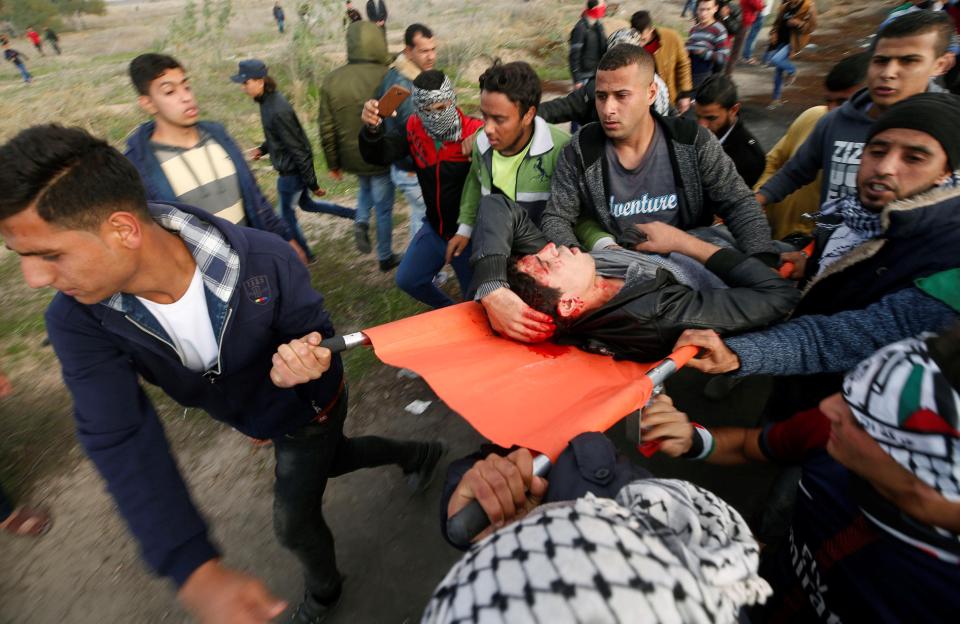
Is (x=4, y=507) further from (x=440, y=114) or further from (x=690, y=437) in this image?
(x=690, y=437)

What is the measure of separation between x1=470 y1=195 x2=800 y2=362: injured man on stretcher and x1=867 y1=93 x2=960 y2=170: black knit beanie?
29.8 inches

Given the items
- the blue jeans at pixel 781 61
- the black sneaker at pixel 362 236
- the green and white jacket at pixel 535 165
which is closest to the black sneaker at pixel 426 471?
the green and white jacket at pixel 535 165

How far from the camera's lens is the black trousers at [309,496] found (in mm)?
2027

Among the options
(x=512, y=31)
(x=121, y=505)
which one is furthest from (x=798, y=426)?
(x=512, y=31)

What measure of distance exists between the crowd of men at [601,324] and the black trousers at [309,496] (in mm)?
13

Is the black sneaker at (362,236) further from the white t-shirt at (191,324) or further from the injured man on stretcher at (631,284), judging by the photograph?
the white t-shirt at (191,324)

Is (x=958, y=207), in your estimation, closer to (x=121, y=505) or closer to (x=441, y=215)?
(x=441, y=215)

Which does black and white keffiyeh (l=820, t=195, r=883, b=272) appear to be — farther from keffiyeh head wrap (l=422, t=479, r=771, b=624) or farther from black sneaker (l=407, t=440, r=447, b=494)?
black sneaker (l=407, t=440, r=447, b=494)

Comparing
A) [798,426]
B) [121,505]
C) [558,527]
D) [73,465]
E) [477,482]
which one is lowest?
[73,465]

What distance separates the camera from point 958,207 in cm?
167

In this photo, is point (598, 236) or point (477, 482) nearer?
point (477, 482)

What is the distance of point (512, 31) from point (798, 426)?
1749 cm

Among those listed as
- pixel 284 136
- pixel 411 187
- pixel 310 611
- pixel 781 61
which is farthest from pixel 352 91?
pixel 781 61

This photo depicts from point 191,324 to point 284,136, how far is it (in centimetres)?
358
